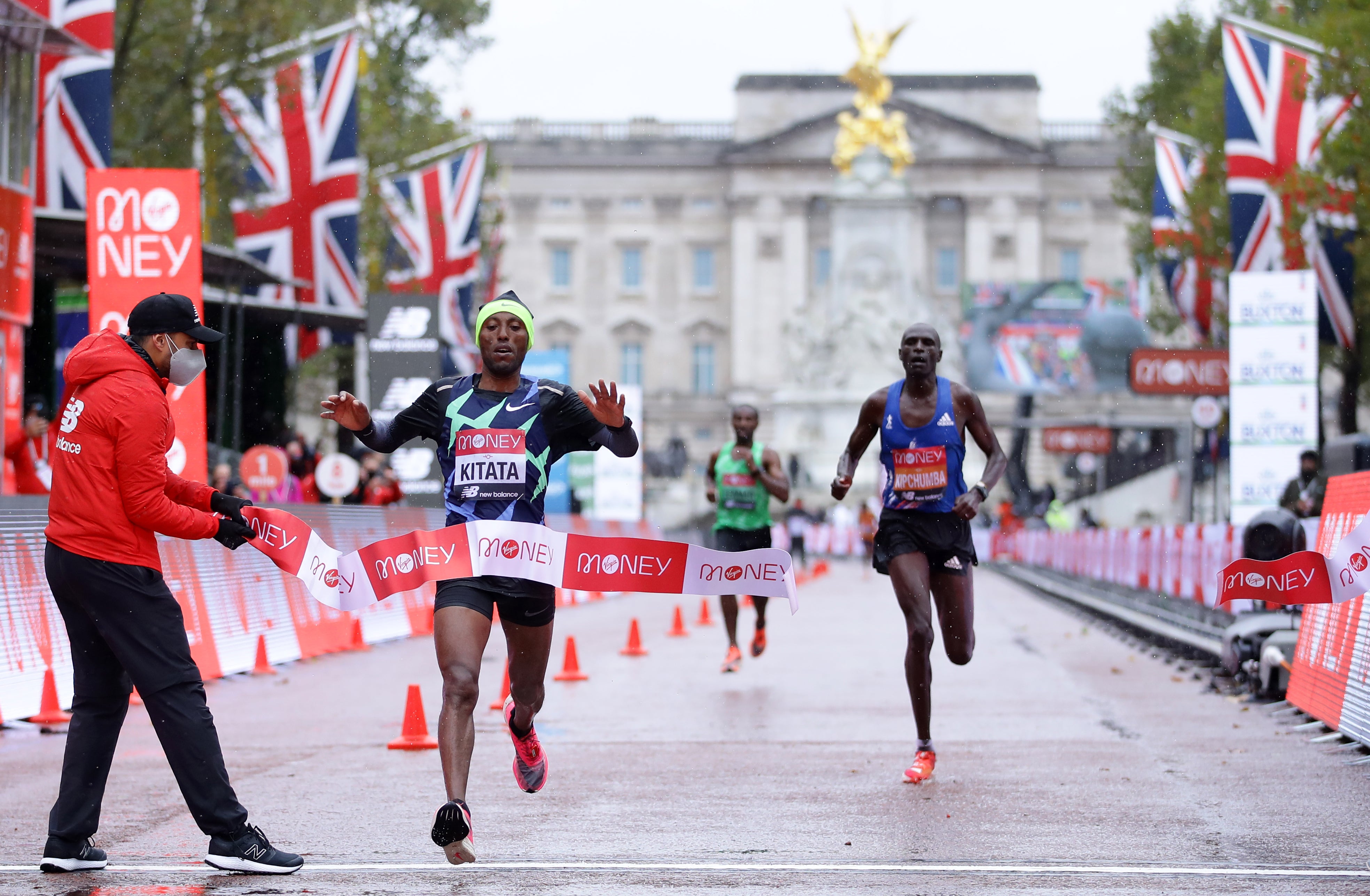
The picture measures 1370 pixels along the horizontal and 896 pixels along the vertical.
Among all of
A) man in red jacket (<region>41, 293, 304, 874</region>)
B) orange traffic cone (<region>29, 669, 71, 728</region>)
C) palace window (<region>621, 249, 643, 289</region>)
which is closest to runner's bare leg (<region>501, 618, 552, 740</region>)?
man in red jacket (<region>41, 293, 304, 874</region>)

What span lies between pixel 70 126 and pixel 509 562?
1712 cm

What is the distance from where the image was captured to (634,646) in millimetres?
17734

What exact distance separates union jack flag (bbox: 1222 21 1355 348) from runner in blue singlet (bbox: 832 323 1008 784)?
53.9ft

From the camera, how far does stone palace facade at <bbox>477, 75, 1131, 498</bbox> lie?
330 feet

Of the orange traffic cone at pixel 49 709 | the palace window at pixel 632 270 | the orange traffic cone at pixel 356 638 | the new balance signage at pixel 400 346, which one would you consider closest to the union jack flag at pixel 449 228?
the new balance signage at pixel 400 346

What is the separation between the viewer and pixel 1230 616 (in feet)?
58.3

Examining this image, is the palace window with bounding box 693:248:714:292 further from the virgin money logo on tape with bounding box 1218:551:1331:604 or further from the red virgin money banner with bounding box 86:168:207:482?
the virgin money logo on tape with bounding box 1218:551:1331:604

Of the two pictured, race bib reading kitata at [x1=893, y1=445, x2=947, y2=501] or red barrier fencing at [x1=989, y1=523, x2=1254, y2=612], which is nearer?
race bib reading kitata at [x1=893, y1=445, x2=947, y2=501]

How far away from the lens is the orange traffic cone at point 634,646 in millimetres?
17578

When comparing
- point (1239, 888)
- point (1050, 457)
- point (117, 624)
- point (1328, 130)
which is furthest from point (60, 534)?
point (1050, 457)

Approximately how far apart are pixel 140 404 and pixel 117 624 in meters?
0.72

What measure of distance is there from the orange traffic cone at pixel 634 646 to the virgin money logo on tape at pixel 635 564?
1001 centimetres

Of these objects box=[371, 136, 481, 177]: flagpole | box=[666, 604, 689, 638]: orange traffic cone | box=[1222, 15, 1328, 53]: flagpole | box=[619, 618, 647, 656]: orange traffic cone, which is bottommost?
box=[666, 604, 689, 638]: orange traffic cone

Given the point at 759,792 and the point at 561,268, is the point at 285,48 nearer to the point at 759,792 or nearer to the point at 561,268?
→ the point at 759,792
